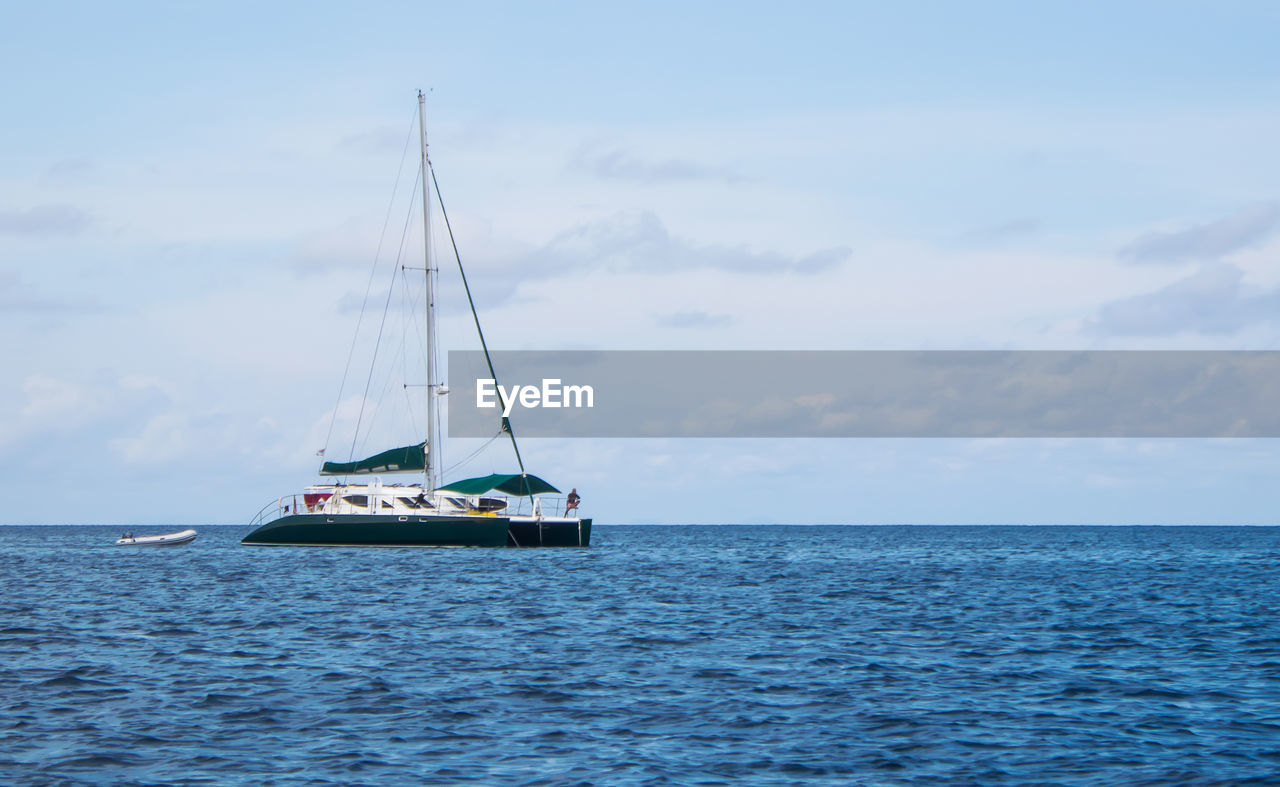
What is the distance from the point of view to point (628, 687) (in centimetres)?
2347

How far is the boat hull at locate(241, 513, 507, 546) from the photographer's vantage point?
212ft

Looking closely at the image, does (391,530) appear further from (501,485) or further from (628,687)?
(628,687)

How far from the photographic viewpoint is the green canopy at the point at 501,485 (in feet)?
224

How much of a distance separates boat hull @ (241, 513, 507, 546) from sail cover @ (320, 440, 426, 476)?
344 cm

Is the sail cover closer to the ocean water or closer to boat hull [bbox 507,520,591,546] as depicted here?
boat hull [bbox 507,520,591,546]

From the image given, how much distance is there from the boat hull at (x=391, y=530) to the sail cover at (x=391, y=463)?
3.44 metres

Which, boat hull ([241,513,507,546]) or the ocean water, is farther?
boat hull ([241,513,507,546])

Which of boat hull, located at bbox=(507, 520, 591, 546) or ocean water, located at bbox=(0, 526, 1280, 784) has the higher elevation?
boat hull, located at bbox=(507, 520, 591, 546)

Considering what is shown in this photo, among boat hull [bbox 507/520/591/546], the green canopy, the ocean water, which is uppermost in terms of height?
the green canopy

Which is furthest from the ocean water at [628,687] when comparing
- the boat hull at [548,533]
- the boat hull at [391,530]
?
the boat hull at [548,533]

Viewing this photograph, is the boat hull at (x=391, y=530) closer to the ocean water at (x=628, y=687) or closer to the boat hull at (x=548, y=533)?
the boat hull at (x=548, y=533)

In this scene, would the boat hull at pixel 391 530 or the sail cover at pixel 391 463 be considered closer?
the boat hull at pixel 391 530

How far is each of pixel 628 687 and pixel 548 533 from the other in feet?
153

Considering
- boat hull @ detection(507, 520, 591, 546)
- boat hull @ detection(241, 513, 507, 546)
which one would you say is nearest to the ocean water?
boat hull @ detection(241, 513, 507, 546)
